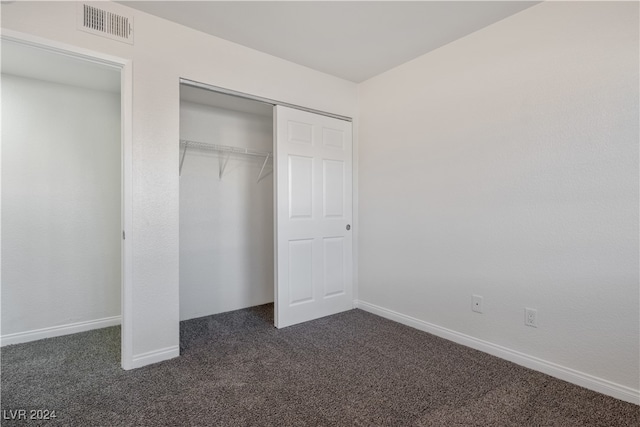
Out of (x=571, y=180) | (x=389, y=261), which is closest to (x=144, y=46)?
(x=389, y=261)

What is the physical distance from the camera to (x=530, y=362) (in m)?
2.20

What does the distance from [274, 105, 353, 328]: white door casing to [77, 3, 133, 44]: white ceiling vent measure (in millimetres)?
1227

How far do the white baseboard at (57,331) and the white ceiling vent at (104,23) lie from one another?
7.89 feet

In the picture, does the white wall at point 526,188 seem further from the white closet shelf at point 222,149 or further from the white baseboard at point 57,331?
the white baseboard at point 57,331

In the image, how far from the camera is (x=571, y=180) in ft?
6.64

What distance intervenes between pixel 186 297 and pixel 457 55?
10.9ft

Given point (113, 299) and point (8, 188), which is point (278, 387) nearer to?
point (113, 299)

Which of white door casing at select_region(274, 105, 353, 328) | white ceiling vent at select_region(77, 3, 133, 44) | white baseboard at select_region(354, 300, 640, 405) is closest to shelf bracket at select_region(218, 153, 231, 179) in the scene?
white door casing at select_region(274, 105, 353, 328)

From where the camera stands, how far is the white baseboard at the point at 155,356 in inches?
87.0

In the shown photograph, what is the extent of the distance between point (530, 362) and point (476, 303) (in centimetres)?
49

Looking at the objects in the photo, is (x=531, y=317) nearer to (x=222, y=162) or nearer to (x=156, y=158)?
(x=156, y=158)

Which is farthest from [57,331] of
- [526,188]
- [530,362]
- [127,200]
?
[526,188]

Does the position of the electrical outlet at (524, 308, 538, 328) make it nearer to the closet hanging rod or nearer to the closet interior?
the closet interior

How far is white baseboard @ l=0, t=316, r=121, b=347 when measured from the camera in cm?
259
